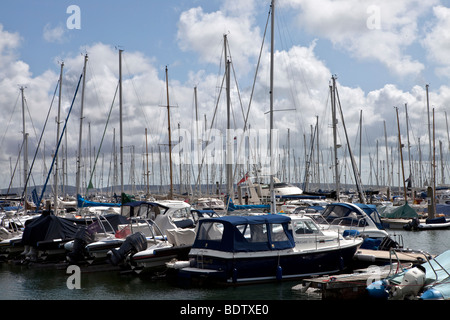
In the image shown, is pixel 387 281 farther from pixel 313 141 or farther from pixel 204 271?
pixel 313 141

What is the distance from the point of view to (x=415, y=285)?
1620cm

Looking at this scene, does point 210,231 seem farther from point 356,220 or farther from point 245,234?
point 356,220

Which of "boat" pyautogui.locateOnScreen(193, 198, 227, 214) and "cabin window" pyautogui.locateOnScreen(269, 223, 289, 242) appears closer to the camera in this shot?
"cabin window" pyautogui.locateOnScreen(269, 223, 289, 242)

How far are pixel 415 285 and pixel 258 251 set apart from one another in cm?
695

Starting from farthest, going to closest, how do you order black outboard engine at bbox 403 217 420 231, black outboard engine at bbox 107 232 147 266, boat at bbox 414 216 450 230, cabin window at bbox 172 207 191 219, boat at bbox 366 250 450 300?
black outboard engine at bbox 403 217 420 231 < boat at bbox 414 216 450 230 < cabin window at bbox 172 207 191 219 < black outboard engine at bbox 107 232 147 266 < boat at bbox 366 250 450 300

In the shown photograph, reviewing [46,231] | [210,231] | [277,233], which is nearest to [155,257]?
[210,231]

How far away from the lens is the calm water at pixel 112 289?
20.1 m

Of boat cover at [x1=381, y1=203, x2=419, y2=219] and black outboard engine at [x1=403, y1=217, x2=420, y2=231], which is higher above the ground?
boat cover at [x1=381, y1=203, x2=419, y2=219]

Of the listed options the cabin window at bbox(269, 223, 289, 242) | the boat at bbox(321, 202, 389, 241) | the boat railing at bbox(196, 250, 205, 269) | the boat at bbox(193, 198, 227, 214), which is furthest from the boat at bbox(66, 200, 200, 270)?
the boat at bbox(193, 198, 227, 214)

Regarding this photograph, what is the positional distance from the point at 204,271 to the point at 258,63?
19.5 metres

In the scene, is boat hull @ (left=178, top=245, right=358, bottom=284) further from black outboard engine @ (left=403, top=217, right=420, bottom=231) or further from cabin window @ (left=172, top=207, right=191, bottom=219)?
black outboard engine @ (left=403, top=217, right=420, bottom=231)

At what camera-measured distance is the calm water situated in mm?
20125

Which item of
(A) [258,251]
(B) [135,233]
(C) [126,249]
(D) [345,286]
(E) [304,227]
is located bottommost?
(D) [345,286]
